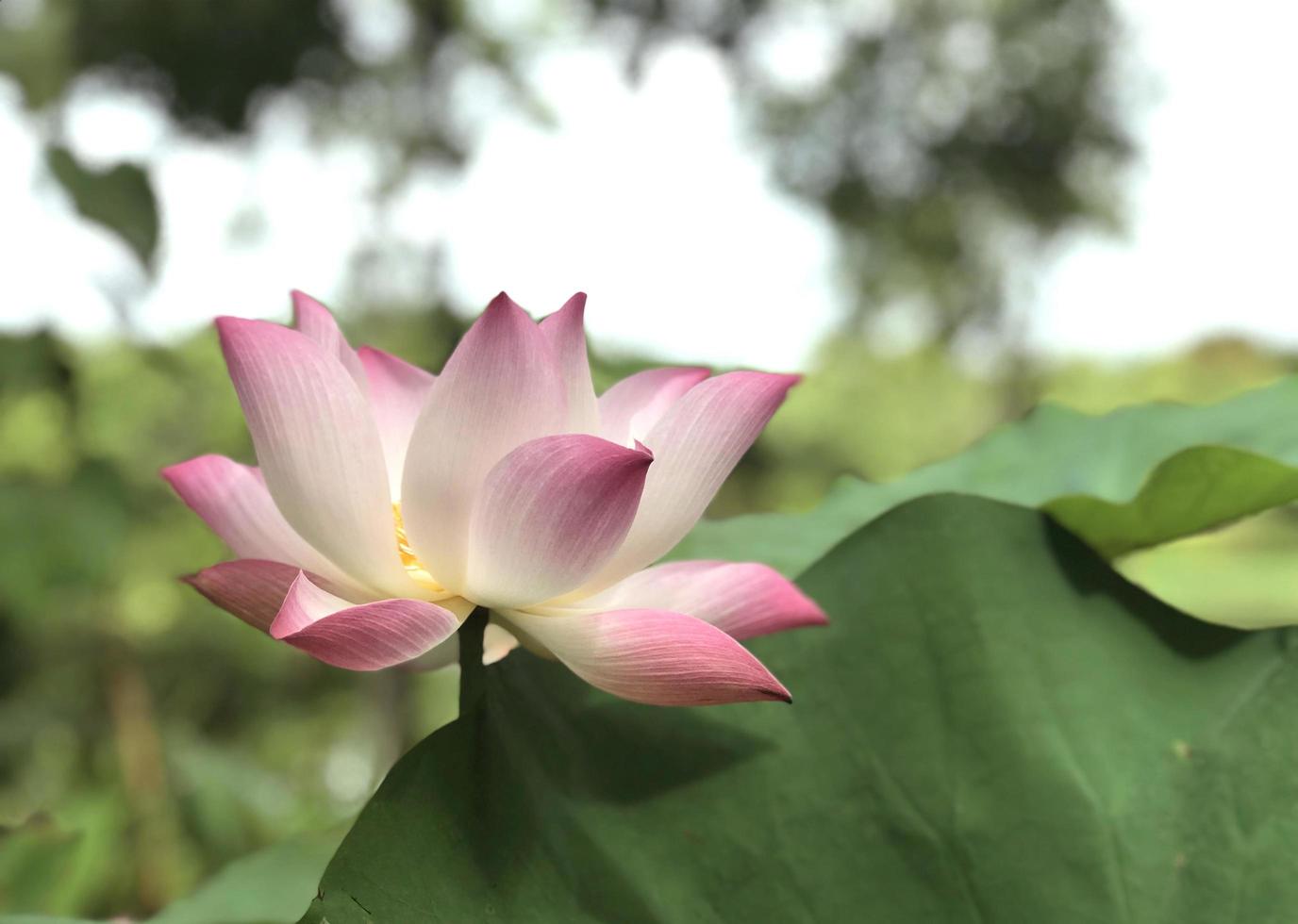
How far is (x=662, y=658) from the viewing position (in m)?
0.20

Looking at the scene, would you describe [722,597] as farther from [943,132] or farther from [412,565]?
[943,132]

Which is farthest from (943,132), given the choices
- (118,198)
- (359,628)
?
(359,628)

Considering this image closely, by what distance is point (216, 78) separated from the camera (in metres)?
Result: 3.09

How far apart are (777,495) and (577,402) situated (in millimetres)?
5900

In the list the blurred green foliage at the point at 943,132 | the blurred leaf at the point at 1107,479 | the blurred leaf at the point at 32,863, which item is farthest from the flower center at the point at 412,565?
the blurred green foliage at the point at 943,132

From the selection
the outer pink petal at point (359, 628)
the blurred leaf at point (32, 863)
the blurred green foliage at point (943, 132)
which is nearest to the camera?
the outer pink petal at point (359, 628)

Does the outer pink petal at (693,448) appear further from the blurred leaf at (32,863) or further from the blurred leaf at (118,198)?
the blurred leaf at (118,198)

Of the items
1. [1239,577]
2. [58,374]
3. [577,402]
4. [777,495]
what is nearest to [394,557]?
[577,402]

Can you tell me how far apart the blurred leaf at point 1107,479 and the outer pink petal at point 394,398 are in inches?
4.9

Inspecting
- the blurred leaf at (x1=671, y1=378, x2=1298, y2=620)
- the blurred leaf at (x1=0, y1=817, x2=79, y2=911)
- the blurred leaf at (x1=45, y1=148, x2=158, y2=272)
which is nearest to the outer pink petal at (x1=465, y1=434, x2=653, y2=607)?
the blurred leaf at (x1=671, y1=378, x2=1298, y2=620)

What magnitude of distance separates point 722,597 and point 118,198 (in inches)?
24.1

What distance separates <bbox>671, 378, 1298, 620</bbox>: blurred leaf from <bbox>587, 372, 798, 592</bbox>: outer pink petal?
0.41 ft

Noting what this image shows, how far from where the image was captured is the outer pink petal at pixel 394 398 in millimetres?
257

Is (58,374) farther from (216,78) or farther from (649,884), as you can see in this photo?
(216,78)
